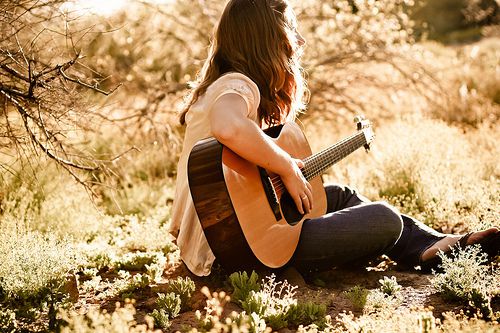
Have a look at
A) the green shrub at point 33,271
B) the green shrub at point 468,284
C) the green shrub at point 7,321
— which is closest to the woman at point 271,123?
the green shrub at point 468,284

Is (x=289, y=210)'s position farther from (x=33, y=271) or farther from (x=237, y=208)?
(x=33, y=271)

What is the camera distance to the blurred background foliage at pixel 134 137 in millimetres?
3375

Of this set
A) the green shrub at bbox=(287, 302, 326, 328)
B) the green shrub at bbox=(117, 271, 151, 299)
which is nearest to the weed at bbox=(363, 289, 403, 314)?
the green shrub at bbox=(287, 302, 326, 328)

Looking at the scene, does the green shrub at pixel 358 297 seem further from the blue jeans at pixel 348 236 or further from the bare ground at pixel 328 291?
the blue jeans at pixel 348 236

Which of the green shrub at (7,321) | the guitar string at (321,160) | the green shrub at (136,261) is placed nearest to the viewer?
the green shrub at (7,321)

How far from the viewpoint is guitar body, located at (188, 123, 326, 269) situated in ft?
9.35

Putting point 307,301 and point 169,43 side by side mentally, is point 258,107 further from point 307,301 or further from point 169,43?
point 169,43

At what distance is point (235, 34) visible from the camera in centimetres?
319

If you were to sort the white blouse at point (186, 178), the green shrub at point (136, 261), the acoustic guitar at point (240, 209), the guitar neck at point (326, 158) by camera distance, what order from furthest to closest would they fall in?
1. the green shrub at point (136, 261)
2. the guitar neck at point (326, 158)
3. the white blouse at point (186, 178)
4. the acoustic guitar at point (240, 209)

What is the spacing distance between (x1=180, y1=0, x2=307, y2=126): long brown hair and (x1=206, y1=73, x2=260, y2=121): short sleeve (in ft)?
0.59

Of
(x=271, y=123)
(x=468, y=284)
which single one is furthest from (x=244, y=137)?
(x=468, y=284)

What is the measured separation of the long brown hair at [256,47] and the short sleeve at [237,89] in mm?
181

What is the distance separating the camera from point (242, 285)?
115 inches

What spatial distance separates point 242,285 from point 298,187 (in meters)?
0.57
